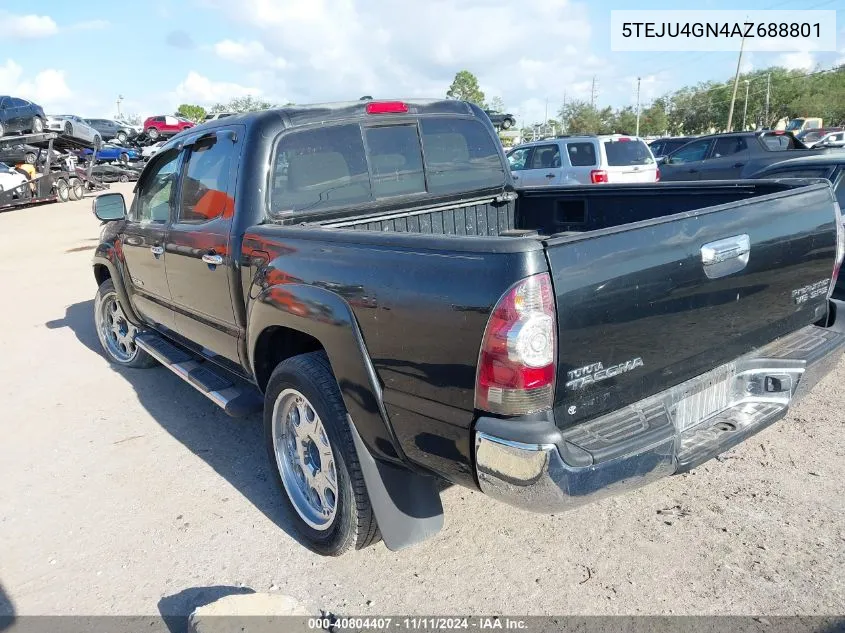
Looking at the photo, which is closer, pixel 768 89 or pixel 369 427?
→ pixel 369 427

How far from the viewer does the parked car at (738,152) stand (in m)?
12.8

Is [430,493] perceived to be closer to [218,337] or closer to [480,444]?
[480,444]

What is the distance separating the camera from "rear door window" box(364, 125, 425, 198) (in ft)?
11.8

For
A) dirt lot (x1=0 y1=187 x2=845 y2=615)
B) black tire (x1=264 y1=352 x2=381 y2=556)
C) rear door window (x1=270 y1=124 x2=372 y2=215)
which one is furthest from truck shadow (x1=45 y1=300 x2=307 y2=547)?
rear door window (x1=270 y1=124 x2=372 y2=215)

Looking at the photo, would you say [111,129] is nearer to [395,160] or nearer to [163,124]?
[163,124]

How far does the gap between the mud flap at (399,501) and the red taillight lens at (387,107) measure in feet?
6.22

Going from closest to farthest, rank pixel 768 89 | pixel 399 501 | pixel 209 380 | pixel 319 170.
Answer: pixel 399 501
pixel 319 170
pixel 209 380
pixel 768 89

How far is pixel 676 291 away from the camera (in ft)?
7.45

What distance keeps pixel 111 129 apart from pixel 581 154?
3057 centimetres

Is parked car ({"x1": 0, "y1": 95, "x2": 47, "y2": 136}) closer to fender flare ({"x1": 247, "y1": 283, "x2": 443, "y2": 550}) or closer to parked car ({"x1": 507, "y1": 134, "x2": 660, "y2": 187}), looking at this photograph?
parked car ({"x1": 507, "y1": 134, "x2": 660, "y2": 187})

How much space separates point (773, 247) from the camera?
2578mm

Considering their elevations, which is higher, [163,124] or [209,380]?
[163,124]

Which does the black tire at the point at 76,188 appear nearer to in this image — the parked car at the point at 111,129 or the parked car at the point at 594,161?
the parked car at the point at 111,129

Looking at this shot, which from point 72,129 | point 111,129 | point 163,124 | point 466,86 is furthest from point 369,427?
point 466,86
